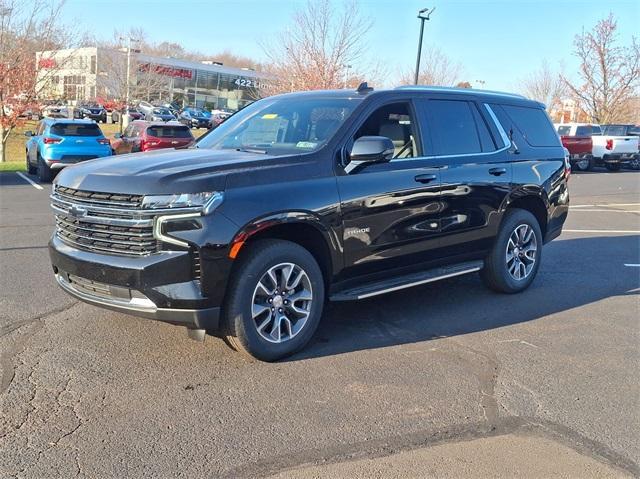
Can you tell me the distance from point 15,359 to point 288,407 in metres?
1.99

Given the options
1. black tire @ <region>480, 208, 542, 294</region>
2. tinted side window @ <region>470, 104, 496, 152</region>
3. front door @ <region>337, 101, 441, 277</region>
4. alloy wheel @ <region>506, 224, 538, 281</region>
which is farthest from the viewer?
alloy wheel @ <region>506, 224, 538, 281</region>

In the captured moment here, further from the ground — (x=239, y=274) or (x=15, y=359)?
(x=239, y=274)

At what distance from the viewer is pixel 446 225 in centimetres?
543

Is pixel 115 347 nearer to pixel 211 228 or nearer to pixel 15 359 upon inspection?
pixel 15 359

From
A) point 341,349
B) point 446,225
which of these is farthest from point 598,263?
point 341,349

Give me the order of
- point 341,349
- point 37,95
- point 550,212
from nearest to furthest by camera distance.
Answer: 1. point 341,349
2. point 550,212
3. point 37,95

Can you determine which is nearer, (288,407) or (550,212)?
(288,407)

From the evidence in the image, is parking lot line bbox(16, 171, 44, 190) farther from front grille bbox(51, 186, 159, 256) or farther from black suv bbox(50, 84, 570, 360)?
front grille bbox(51, 186, 159, 256)

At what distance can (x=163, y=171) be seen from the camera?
400cm

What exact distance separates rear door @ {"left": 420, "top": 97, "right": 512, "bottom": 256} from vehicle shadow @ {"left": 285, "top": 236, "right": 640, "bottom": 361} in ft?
1.97

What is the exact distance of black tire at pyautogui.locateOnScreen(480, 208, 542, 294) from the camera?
610 centimetres

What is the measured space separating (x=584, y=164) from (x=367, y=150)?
2518cm

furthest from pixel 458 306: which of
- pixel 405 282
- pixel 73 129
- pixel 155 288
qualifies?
pixel 73 129

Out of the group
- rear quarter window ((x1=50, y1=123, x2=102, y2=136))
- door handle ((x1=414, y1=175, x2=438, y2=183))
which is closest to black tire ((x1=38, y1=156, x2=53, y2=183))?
rear quarter window ((x1=50, y1=123, x2=102, y2=136))
